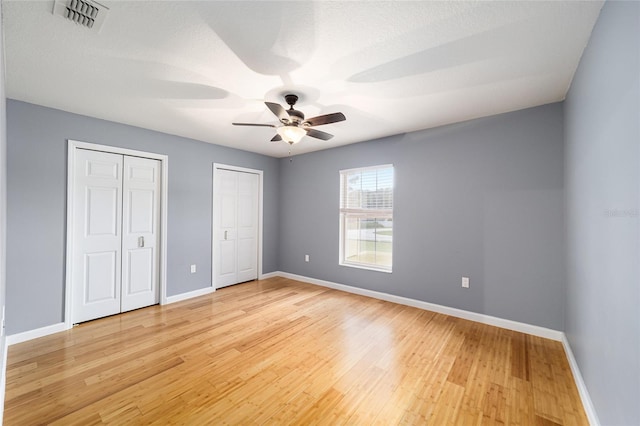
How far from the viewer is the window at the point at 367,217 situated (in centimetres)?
412

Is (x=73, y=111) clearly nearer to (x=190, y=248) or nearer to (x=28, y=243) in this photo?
(x=28, y=243)

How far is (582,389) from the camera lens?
6.22ft

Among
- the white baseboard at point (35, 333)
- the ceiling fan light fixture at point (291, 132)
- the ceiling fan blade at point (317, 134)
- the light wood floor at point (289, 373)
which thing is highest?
the ceiling fan blade at point (317, 134)

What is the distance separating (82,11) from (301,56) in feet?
4.31

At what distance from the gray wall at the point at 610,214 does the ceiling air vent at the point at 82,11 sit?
8.68 feet

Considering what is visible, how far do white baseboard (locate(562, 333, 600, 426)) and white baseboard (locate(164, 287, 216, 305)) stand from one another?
445 cm

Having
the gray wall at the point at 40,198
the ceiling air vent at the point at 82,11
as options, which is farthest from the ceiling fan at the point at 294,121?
the gray wall at the point at 40,198

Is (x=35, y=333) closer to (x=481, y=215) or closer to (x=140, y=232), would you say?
(x=140, y=232)

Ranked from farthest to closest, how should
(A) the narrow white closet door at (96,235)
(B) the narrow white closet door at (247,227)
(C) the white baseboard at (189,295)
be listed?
1. (B) the narrow white closet door at (247,227)
2. (C) the white baseboard at (189,295)
3. (A) the narrow white closet door at (96,235)

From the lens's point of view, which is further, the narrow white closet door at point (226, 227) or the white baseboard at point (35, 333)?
the narrow white closet door at point (226, 227)

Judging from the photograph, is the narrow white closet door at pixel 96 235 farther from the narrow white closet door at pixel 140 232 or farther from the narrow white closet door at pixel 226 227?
the narrow white closet door at pixel 226 227

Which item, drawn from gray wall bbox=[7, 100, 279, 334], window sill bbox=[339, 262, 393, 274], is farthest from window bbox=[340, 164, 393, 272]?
gray wall bbox=[7, 100, 279, 334]

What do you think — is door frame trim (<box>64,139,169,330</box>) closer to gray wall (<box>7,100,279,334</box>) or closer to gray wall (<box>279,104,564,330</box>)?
gray wall (<box>7,100,279,334</box>)

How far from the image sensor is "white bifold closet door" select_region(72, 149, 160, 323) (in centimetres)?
316
